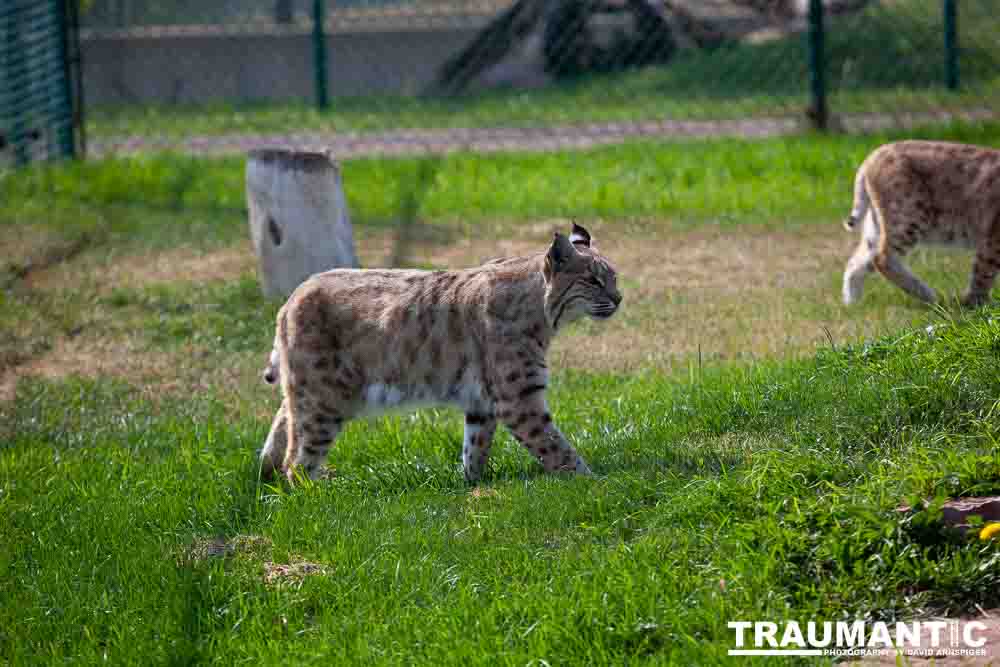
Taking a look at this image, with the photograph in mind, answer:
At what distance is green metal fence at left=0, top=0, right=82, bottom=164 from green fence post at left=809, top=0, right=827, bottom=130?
8.28 metres

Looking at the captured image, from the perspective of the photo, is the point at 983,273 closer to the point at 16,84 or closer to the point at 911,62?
the point at 911,62

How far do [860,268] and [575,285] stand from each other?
12.6 feet

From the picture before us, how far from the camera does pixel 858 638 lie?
180 inches

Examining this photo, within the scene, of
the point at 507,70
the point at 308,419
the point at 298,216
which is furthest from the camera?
the point at 507,70

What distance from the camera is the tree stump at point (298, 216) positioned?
10.1 meters

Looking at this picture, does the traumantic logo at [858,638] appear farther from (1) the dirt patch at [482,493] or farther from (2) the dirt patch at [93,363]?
(2) the dirt patch at [93,363]

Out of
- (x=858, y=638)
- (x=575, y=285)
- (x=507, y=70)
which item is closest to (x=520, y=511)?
(x=575, y=285)

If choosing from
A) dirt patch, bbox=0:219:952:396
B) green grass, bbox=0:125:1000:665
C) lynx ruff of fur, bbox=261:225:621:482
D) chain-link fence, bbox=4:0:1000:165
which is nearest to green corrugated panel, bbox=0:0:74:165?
chain-link fence, bbox=4:0:1000:165

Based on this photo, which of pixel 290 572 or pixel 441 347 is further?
pixel 441 347

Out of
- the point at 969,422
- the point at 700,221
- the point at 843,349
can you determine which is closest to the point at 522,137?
the point at 700,221

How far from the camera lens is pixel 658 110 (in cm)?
1745

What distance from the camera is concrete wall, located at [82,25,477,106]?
69.1ft

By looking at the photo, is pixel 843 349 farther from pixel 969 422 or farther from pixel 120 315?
pixel 120 315

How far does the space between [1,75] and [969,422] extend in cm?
1261
